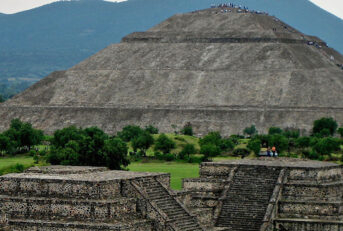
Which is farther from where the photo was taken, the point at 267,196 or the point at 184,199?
the point at 267,196

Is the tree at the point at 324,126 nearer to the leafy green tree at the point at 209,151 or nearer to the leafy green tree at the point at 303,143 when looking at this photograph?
the leafy green tree at the point at 303,143

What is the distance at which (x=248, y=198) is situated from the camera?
4041cm

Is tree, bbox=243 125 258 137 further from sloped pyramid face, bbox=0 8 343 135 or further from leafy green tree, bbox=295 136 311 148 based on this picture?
leafy green tree, bbox=295 136 311 148

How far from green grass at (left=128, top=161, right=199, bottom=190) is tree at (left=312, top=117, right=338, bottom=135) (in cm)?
3691

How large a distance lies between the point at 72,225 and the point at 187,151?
4871 centimetres

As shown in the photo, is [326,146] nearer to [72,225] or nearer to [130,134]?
[130,134]

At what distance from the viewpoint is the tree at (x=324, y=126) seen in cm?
11000

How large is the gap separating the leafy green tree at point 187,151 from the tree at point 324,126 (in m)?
29.9

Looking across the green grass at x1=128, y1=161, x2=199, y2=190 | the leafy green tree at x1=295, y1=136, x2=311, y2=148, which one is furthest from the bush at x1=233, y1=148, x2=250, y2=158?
the green grass at x1=128, y1=161, x2=199, y2=190

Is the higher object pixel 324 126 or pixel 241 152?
pixel 324 126

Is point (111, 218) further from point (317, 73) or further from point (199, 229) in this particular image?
point (317, 73)

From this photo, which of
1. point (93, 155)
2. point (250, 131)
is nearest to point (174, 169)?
point (93, 155)

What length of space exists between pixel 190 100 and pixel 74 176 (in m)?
94.2

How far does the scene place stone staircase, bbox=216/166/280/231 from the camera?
3909cm
